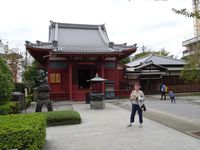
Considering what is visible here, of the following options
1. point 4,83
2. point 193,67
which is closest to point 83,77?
point 193,67

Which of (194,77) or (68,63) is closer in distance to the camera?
(68,63)

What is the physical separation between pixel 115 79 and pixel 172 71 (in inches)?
353

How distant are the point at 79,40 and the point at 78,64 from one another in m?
4.36

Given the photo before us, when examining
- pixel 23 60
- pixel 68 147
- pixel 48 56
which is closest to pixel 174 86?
pixel 48 56

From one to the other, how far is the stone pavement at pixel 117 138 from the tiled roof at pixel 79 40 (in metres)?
12.4

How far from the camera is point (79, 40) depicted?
82.6 feet

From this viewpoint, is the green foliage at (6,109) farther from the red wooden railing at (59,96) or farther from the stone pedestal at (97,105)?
the red wooden railing at (59,96)

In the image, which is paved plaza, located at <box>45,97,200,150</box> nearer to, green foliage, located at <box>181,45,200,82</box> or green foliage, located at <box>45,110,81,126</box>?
green foliage, located at <box>45,110,81,126</box>

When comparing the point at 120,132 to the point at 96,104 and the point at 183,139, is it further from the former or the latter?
the point at 96,104

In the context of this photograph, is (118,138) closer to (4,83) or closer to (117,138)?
(117,138)

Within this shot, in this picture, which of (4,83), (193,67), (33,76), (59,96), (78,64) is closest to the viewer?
(4,83)

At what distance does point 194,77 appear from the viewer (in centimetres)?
2384

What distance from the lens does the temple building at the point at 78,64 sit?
2073cm

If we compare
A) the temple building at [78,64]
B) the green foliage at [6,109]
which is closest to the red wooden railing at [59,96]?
the temple building at [78,64]
